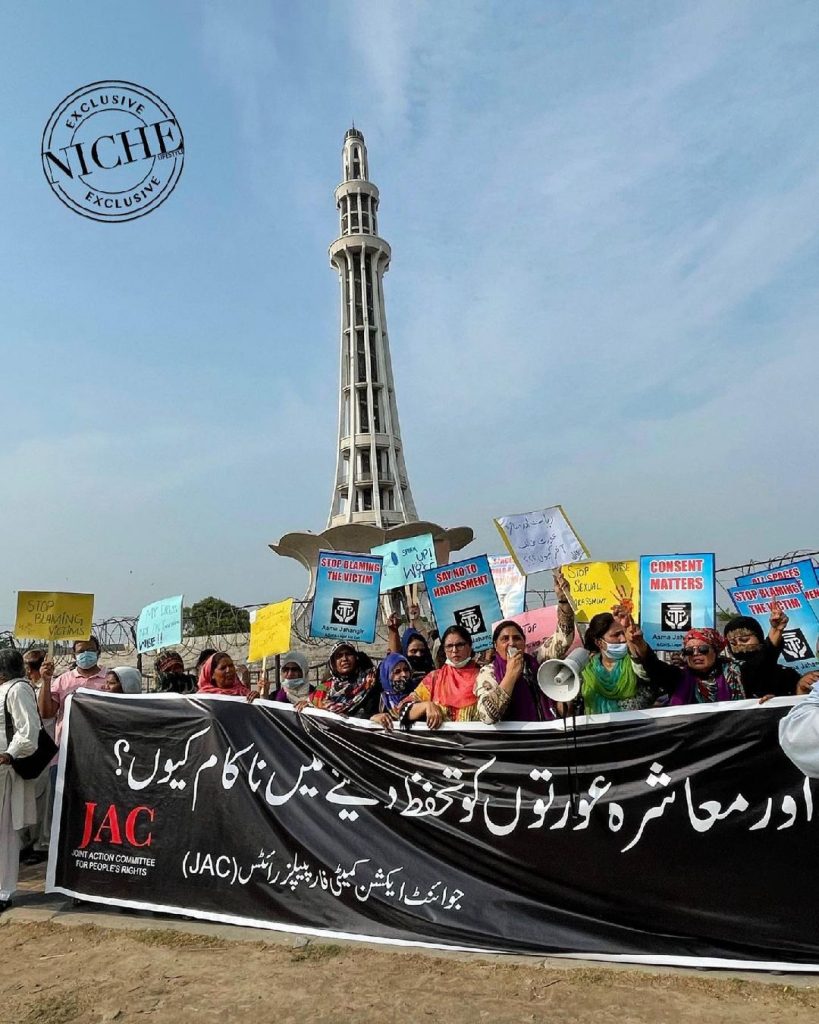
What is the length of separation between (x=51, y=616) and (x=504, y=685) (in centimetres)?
642

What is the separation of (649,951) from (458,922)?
108 centimetres

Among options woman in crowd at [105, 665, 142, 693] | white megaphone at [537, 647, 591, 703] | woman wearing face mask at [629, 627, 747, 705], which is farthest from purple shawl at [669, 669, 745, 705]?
woman in crowd at [105, 665, 142, 693]

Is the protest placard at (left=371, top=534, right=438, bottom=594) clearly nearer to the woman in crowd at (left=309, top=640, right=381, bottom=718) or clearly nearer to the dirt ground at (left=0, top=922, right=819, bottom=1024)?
the woman in crowd at (left=309, top=640, right=381, bottom=718)

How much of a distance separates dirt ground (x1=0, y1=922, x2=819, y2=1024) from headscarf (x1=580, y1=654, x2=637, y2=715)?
1353 millimetres

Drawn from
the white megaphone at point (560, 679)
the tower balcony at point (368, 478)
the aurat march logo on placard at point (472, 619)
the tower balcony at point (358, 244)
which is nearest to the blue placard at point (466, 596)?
the aurat march logo on placard at point (472, 619)

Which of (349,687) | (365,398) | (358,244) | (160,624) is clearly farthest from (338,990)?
(358,244)

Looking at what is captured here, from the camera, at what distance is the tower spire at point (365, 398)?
5778 centimetres

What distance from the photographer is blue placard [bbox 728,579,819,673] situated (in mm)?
7031

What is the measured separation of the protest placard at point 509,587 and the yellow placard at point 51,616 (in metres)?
5.25

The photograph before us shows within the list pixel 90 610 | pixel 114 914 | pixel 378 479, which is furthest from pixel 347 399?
pixel 114 914

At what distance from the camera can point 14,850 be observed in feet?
18.8

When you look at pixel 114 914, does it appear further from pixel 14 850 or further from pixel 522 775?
pixel 522 775

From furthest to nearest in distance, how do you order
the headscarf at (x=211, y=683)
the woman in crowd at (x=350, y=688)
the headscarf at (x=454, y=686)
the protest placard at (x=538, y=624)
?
the protest placard at (x=538, y=624), the headscarf at (x=211, y=683), the woman in crowd at (x=350, y=688), the headscarf at (x=454, y=686)

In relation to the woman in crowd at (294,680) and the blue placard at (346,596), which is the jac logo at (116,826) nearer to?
the woman in crowd at (294,680)
